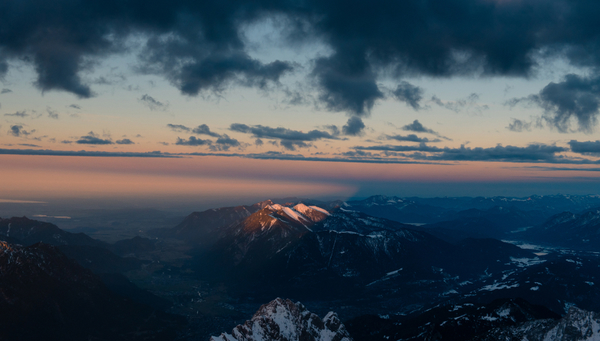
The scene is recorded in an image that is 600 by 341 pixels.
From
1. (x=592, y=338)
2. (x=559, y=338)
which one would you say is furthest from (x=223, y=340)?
(x=592, y=338)

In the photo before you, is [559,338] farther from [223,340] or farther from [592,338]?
[223,340]
